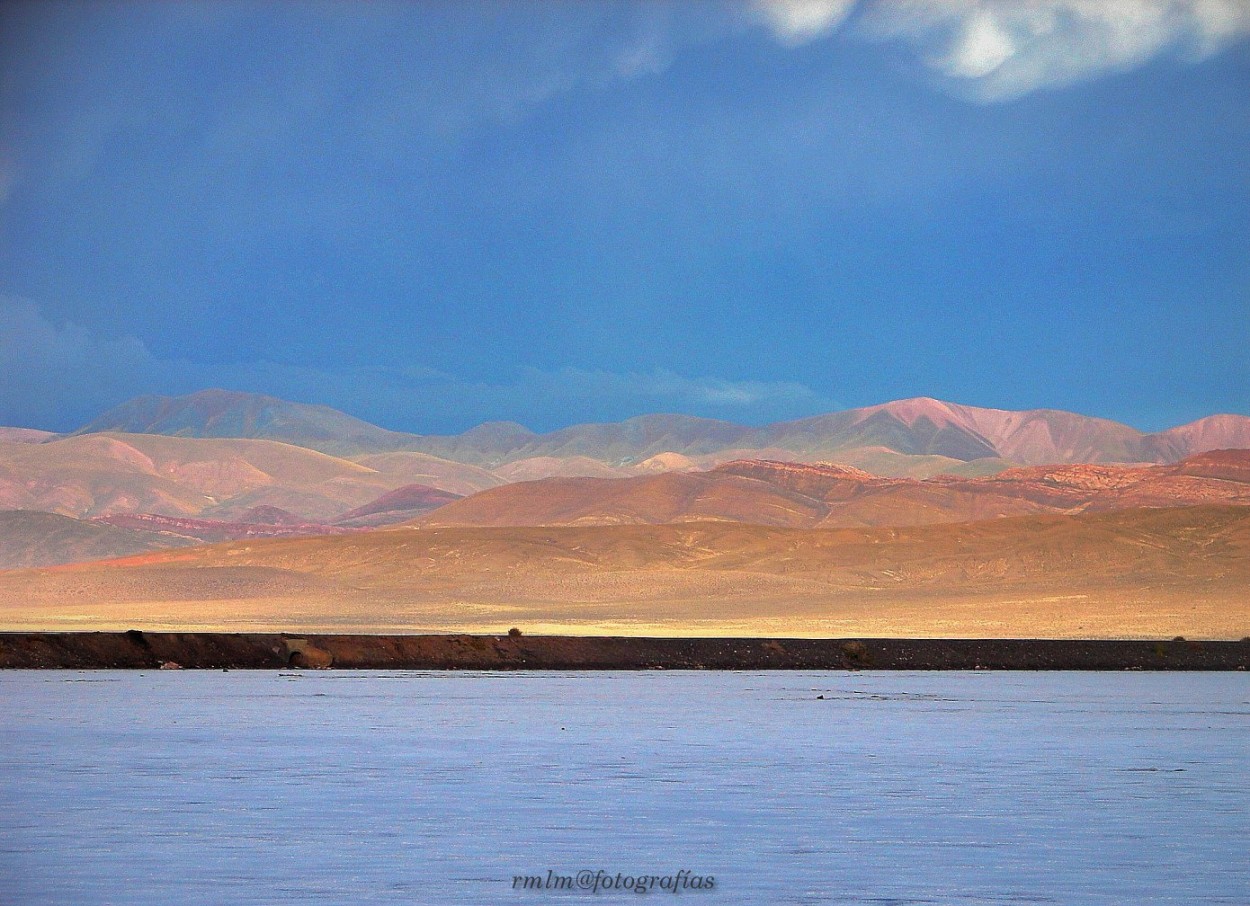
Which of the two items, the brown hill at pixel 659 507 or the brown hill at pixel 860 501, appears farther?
the brown hill at pixel 659 507

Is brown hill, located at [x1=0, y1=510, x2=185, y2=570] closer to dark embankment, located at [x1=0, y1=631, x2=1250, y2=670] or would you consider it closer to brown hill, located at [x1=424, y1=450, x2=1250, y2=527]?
brown hill, located at [x1=424, y1=450, x2=1250, y2=527]

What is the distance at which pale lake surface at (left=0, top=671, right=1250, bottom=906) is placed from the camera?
12.8 metres

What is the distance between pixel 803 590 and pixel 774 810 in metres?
89.5

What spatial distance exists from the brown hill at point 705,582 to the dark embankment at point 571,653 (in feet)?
42.1

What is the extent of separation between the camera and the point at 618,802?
1761 cm

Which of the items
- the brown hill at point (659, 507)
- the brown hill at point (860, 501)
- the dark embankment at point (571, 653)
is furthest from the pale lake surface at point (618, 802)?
the brown hill at point (659, 507)

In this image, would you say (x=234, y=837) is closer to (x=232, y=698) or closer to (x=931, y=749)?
(x=931, y=749)

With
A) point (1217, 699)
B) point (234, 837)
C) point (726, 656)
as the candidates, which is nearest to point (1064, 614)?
point (726, 656)

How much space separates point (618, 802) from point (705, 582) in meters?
90.9

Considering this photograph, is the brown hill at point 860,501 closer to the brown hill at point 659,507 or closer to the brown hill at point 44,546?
the brown hill at point 659,507

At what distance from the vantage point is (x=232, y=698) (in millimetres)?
35531

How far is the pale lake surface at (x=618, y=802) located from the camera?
12.8 m

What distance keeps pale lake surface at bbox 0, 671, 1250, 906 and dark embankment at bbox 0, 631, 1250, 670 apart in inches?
741

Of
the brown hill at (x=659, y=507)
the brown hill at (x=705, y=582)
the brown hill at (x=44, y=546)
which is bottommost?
the brown hill at (x=705, y=582)
